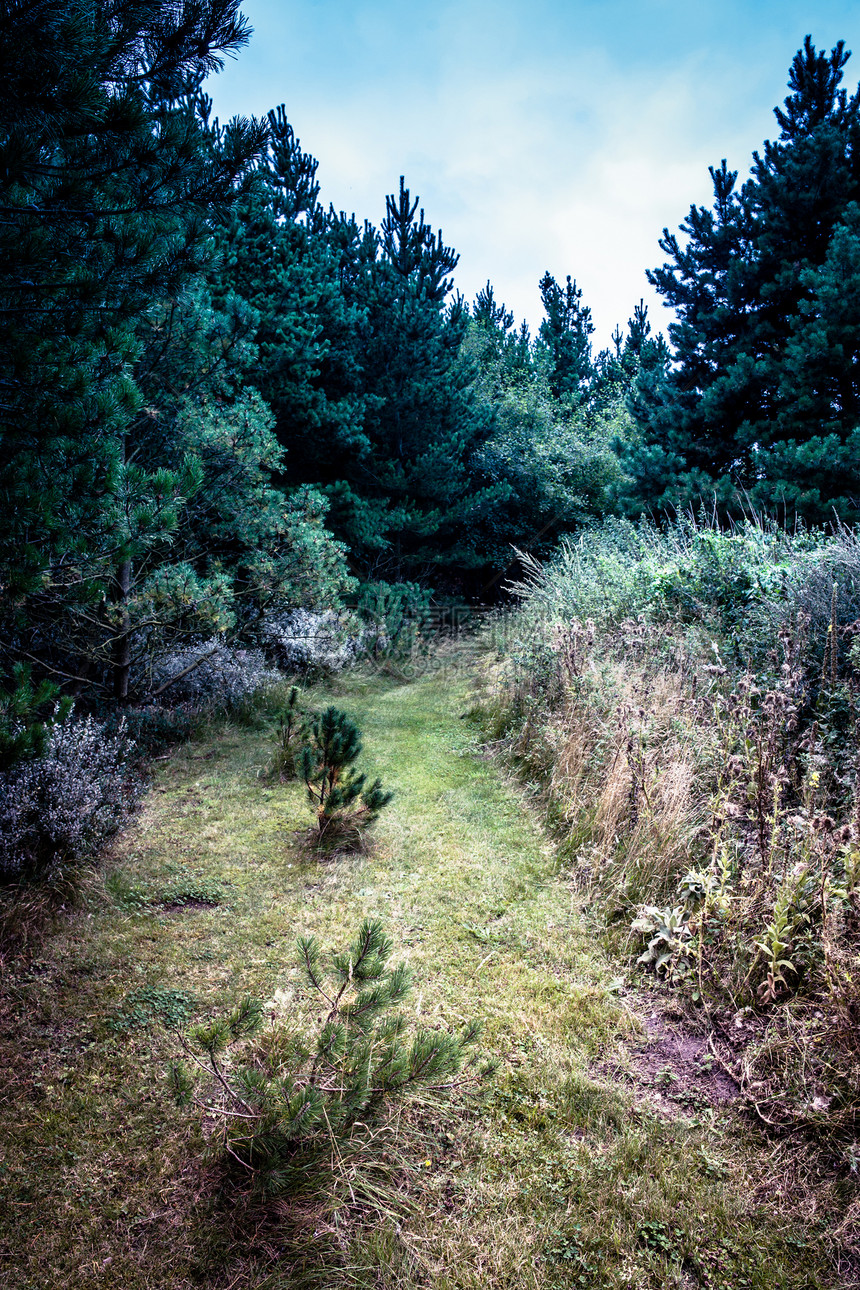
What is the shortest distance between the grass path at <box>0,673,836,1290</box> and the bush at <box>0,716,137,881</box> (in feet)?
0.96

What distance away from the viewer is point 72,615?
453cm

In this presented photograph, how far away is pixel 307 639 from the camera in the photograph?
777cm

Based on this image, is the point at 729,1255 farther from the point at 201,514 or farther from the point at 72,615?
the point at 201,514

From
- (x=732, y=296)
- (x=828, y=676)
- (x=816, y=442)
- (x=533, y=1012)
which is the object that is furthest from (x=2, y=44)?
(x=732, y=296)

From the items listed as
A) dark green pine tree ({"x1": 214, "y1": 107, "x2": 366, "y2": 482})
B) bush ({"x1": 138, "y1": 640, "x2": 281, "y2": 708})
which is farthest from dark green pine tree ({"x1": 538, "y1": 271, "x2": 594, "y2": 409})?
bush ({"x1": 138, "y1": 640, "x2": 281, "y2": 708})

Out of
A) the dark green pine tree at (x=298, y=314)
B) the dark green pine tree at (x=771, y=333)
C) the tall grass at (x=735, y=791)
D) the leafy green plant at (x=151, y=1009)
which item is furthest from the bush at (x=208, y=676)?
the dark green pine tree at (x=771, y=333)

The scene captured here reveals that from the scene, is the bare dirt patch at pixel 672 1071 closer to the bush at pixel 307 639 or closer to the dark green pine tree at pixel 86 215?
the dark green pine tree at pixel 86 215

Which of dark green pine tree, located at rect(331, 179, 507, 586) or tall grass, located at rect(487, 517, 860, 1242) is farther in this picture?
dark green pine tree, located at rect(331, 179, 507, 586)

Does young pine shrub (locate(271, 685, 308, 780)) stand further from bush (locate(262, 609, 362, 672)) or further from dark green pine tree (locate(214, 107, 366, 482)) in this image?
dark green pine tree (locate(214, 107, 366, 482))

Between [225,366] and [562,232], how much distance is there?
5249 mm

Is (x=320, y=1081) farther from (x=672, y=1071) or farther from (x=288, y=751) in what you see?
(x=288, y=751)

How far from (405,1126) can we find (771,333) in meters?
13.2

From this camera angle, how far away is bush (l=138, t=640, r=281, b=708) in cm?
575

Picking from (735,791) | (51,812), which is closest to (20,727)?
(51,812)
